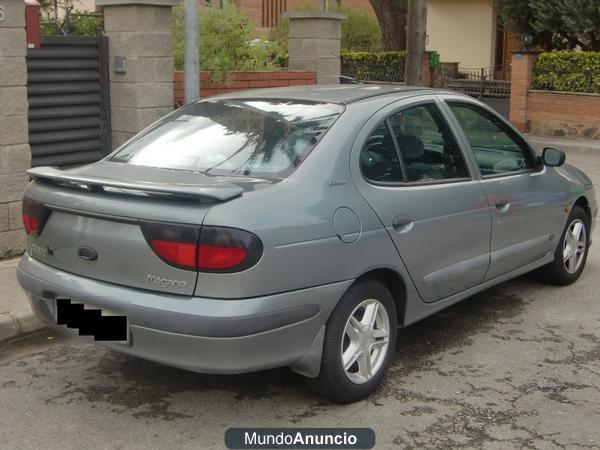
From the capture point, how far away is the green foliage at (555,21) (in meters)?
18.5

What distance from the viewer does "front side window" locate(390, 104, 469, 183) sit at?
4.93 meters

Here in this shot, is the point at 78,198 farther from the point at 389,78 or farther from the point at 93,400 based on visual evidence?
the point at 389,78

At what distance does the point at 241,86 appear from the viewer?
32.1 feet

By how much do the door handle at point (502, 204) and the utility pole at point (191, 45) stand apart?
300 centimetres

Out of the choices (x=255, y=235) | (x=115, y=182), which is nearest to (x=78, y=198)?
(x=115, y=182)

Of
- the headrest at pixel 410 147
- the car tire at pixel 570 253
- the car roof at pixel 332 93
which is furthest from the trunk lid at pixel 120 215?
the car tire at pixel 570 253

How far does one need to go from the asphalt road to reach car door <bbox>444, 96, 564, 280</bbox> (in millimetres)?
557

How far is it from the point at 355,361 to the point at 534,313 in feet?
7.15

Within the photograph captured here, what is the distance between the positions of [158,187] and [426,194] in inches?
65.1

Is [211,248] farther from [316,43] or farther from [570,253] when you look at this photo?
[316,43]

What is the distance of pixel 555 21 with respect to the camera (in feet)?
64.6

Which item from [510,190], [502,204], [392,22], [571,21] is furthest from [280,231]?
[392,22]

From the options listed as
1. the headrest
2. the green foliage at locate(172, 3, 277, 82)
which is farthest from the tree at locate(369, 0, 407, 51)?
the headrest

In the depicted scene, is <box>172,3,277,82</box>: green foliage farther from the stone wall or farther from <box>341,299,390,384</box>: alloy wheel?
<box>341,299,390,384</box>: alloy wheel
